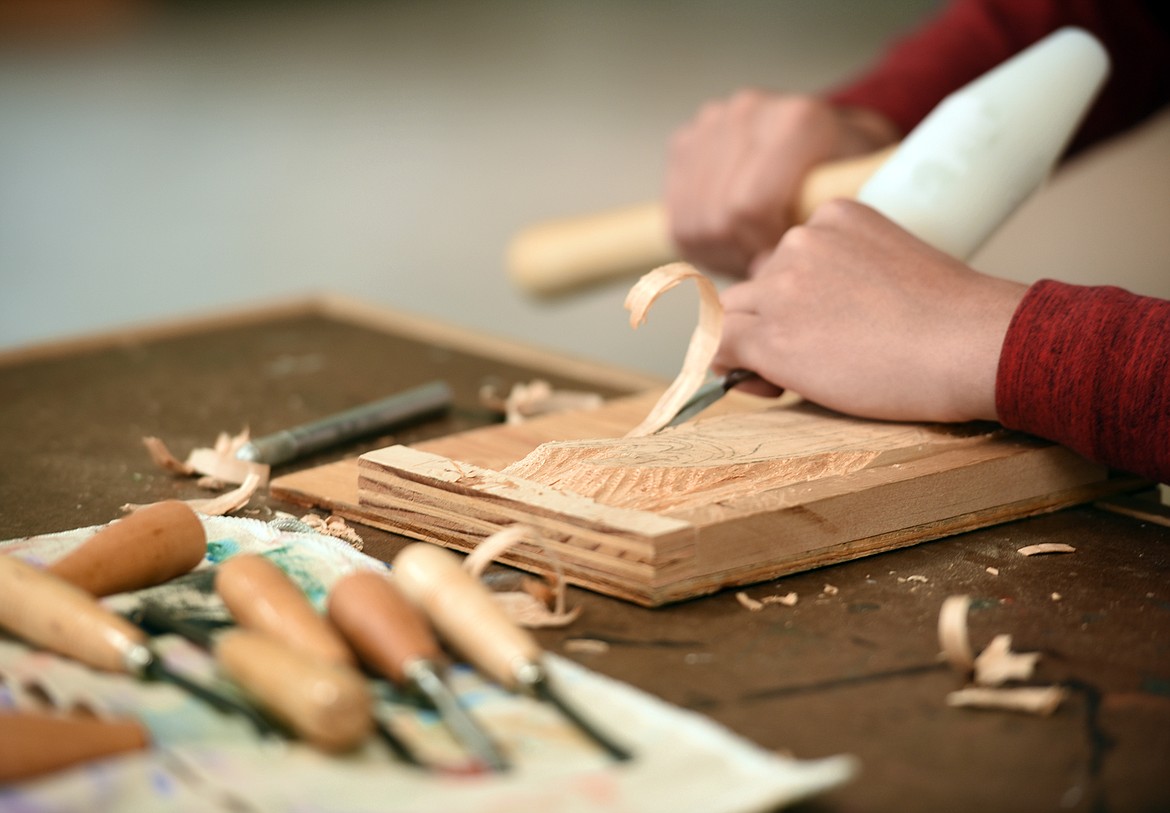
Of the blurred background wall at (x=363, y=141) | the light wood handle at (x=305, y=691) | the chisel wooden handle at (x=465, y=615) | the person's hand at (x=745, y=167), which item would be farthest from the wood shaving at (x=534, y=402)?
the blurred background wall at (x=363, y=141)

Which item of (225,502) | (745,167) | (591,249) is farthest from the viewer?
(591,249)

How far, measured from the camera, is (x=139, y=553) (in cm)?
75

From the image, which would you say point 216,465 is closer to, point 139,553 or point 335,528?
point 335,528

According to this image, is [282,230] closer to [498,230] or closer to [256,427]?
[498,230]

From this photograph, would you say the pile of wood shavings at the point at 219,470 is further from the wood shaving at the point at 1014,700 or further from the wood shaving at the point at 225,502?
the wood shaving at the point at 1014,700

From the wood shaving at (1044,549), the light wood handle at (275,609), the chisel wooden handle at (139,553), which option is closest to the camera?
the light wood handle at (275,609)

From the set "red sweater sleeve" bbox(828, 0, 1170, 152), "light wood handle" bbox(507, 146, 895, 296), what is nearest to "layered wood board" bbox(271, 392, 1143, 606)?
"light wood handle" bbox(507, 146, 895, 296)

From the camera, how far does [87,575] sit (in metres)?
0.73

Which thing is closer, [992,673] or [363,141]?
[992,673]

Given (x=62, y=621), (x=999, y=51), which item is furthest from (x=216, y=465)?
(x=999, y=51)

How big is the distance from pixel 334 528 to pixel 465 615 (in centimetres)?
31

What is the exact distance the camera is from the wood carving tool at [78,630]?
616 mm

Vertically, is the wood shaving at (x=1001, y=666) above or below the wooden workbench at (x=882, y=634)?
above

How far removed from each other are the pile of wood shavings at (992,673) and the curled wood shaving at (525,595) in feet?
0.74
